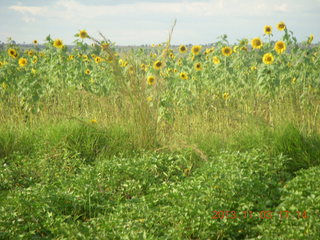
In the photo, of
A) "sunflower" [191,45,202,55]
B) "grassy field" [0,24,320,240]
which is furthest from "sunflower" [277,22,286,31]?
"sunflower" [191,45,202,55]

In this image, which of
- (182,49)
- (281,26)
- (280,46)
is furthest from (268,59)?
(182,49)

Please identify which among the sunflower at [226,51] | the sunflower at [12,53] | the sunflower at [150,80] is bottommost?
the sunflower at [150,80]

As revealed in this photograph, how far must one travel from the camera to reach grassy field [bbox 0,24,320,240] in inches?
120

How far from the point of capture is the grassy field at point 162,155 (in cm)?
304

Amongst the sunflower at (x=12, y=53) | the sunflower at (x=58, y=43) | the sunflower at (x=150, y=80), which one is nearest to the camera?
the sunflower at (x=150, y=80)

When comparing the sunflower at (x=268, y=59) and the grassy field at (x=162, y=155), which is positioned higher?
the sunflower at (x=268, y=59)

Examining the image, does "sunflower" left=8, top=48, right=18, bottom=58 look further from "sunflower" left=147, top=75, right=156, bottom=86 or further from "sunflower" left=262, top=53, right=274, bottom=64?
"sunflower" left=262, top=53, right=274, bottom=64

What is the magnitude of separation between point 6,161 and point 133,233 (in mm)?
2655
